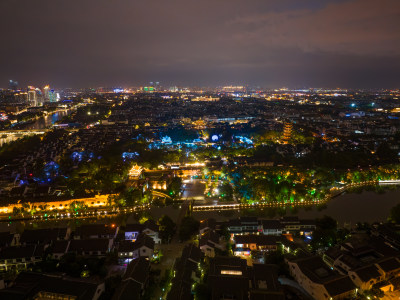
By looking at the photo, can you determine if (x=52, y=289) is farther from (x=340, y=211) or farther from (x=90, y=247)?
(x=340, y=211)

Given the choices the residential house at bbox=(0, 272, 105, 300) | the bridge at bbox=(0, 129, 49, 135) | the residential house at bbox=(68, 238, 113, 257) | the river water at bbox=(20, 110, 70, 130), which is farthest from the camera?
the river water at bbox=(20, 110, 70, 130)

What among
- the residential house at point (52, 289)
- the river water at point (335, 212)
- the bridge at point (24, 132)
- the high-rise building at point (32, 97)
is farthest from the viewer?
the high-rise building at point (32, 97)

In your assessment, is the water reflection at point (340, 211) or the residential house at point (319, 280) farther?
the water reflection at point (340, 211)

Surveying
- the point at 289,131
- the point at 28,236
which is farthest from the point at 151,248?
the point at 289,131

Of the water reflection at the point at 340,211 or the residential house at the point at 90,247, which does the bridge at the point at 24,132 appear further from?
the residential house at the point at 90,247

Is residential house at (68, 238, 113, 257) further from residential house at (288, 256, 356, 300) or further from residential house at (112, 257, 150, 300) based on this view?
residential house at (288, 256, 356, 300)

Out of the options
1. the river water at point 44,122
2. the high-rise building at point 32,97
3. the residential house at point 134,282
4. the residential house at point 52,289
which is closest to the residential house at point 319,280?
the residential house at point 134,282

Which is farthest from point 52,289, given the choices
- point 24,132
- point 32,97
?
point 32,97

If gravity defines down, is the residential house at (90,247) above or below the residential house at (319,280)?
below

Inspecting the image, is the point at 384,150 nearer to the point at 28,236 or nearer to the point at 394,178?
the point at 394,178

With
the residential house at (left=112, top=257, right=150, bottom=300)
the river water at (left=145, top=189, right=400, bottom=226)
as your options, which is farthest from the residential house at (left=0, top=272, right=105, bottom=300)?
the river water at (left=145, top=189, right=400, bottom=226)

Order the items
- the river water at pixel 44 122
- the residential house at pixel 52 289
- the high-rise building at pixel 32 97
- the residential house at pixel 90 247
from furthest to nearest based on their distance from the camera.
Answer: the high-rise building at pixel 32 97 → the river water at pixel 44 122 → the residential house at pixel 90 247 → the residential house at pixel 52 289
